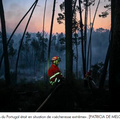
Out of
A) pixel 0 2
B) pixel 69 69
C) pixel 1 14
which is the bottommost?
pixel 69 69

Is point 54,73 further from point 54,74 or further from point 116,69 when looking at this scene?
point 116,69

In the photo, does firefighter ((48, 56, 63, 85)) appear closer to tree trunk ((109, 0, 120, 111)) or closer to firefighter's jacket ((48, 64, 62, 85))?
firefighter's jacket ((48, 64, 62, 85))

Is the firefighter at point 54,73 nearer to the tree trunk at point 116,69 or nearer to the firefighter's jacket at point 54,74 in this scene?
the firefighter's jacket at point 54,74

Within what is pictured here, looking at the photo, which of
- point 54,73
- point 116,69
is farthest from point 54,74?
point 116,69

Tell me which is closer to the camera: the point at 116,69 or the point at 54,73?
the point at 116,69

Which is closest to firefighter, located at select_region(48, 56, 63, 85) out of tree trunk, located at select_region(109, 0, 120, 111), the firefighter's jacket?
the firefighter's jacket

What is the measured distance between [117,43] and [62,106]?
8.15ft

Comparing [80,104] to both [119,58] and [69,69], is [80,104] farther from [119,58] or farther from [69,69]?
[69,69]

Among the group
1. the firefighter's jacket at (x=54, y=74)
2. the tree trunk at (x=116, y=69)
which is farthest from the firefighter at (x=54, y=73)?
the tree trunk at (x=116, y=69)

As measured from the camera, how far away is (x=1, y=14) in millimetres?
8992

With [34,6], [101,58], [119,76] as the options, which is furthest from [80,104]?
[101,58]

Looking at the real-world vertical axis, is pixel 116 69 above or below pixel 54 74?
above

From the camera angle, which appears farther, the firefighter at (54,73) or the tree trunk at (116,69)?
the firefighter at (54,73)
